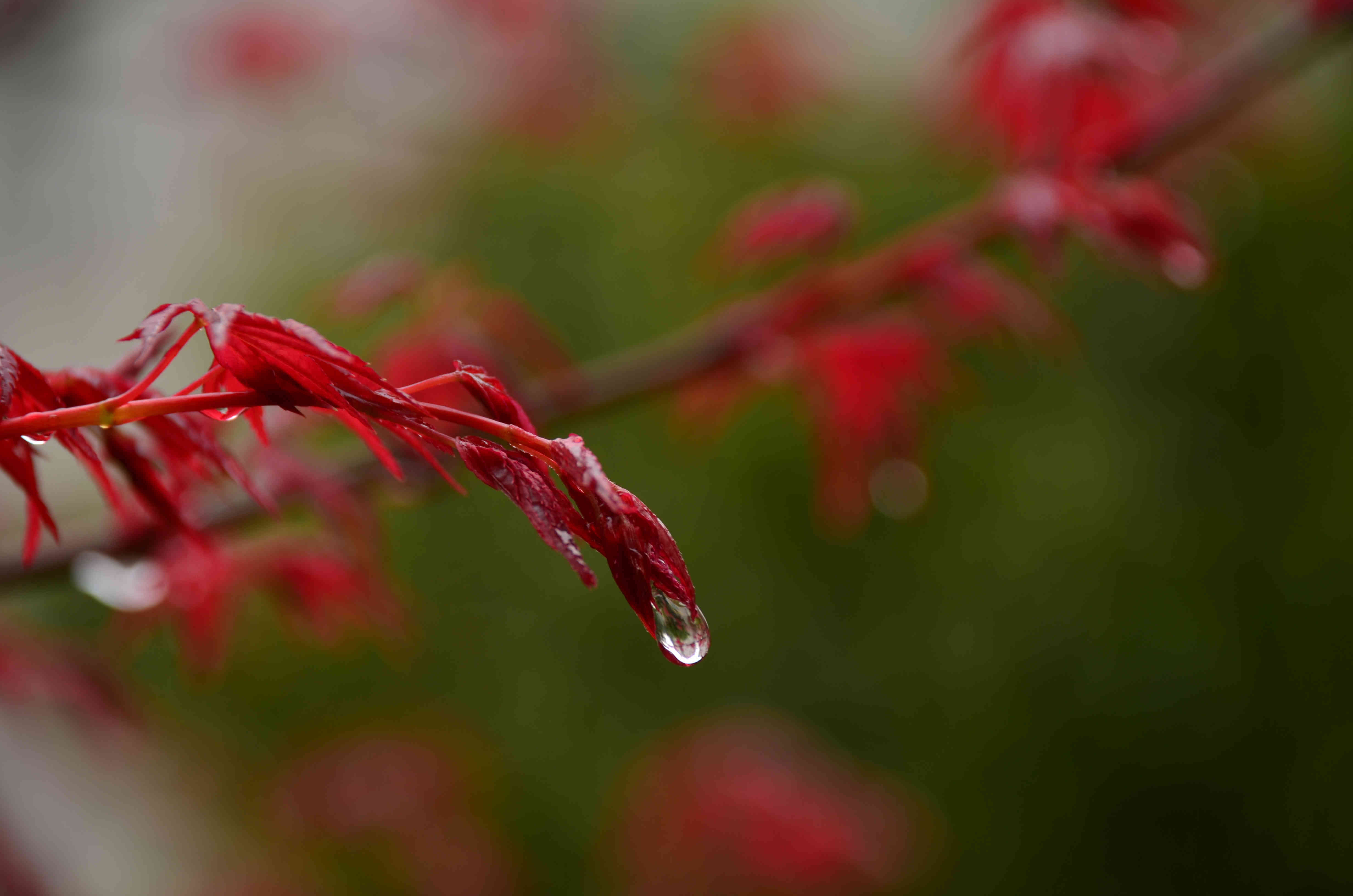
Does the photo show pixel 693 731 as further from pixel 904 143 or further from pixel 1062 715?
pixel 904 143

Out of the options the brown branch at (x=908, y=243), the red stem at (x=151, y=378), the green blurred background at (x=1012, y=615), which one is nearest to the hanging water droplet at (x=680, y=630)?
the red stem at (x=151, y=378)

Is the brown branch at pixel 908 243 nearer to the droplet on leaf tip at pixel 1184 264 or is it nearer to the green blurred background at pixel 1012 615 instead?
the droplet on leaf tip at pixel 1184 264

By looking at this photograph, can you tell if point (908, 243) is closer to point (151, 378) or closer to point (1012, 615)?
point (151, 378)

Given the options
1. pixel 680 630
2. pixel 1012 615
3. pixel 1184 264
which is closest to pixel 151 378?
pixel 680 630

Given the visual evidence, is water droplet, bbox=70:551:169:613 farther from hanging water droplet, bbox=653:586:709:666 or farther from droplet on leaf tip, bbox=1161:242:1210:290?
droplet on leaf tip, bbox=1161:242:1210:290

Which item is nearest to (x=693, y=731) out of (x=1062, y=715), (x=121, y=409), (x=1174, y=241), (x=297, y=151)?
(x=1062, y=715)

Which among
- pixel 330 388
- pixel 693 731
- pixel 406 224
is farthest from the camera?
pixel 406 224

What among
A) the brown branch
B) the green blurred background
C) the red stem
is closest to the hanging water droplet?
the red stem
